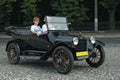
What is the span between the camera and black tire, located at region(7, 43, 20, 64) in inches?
444

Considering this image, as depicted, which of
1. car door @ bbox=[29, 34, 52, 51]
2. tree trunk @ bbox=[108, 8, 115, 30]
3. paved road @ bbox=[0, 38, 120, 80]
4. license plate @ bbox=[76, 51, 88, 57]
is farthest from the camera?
tree trunk @ bbox=[108, 8, 115, 30]

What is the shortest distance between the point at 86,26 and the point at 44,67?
2193cm

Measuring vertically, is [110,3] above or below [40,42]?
below

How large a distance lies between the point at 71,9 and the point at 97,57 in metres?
20.5

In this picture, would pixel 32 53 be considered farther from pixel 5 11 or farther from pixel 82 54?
pixel 5 11

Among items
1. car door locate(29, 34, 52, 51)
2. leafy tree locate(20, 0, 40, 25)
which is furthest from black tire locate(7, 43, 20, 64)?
leafy tree locate(20, 0, 40, 25)

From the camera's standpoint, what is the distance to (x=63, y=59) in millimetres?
9438

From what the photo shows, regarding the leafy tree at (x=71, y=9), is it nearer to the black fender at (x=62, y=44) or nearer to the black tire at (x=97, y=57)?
the black tire at (x=97, y=57)

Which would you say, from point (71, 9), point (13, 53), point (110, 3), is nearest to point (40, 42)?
point (13, 53)

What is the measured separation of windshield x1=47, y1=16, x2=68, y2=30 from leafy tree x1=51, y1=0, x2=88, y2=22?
19563 mm

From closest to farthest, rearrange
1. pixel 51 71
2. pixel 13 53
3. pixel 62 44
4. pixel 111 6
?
1. pixel 62 44
2. pixel 51 71
3. pixel 13 53
4. pixel 111 6

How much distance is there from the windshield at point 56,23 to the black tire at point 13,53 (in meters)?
1.43

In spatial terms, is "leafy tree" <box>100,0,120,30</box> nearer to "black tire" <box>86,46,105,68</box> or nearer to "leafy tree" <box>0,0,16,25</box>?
"leafy tree" <box>0,0,16,25</box>

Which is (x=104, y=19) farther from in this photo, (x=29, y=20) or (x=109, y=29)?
(x=29, y=20)
